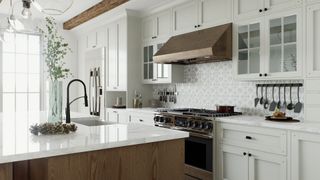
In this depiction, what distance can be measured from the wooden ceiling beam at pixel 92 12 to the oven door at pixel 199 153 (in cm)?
249

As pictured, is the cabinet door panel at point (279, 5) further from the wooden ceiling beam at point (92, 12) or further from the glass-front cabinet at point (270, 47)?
the wooden ceiling beam at point (92, 12)

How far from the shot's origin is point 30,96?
21.2ft

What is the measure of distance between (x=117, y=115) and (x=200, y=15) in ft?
7.81

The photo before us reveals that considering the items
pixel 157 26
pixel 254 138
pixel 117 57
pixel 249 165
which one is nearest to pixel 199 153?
pixel 249 165

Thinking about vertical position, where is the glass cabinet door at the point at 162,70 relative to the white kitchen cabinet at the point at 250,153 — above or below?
above

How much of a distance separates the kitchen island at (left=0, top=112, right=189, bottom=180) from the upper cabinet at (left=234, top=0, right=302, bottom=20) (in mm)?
1892

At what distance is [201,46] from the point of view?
149 inches

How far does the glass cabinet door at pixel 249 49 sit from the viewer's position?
3.40m

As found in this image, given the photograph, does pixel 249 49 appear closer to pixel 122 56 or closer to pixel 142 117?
pixel 142 117

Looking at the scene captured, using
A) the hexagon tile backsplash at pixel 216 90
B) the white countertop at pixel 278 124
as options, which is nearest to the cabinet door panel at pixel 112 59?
the hexagon tile backsplash at pixel 216 90

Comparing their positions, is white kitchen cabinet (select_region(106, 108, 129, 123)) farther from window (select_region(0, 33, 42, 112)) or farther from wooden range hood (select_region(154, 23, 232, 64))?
window (select_region(0, 33, 42, 112))

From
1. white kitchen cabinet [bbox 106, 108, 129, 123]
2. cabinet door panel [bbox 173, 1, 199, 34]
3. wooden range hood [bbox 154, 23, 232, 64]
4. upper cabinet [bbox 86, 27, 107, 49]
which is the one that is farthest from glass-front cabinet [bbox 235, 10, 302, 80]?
upper cabinet [bbox 86, 27, 107, 49]

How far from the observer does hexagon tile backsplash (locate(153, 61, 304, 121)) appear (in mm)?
3777

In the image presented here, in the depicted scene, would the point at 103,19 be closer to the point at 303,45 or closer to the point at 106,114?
the point at 106,114
